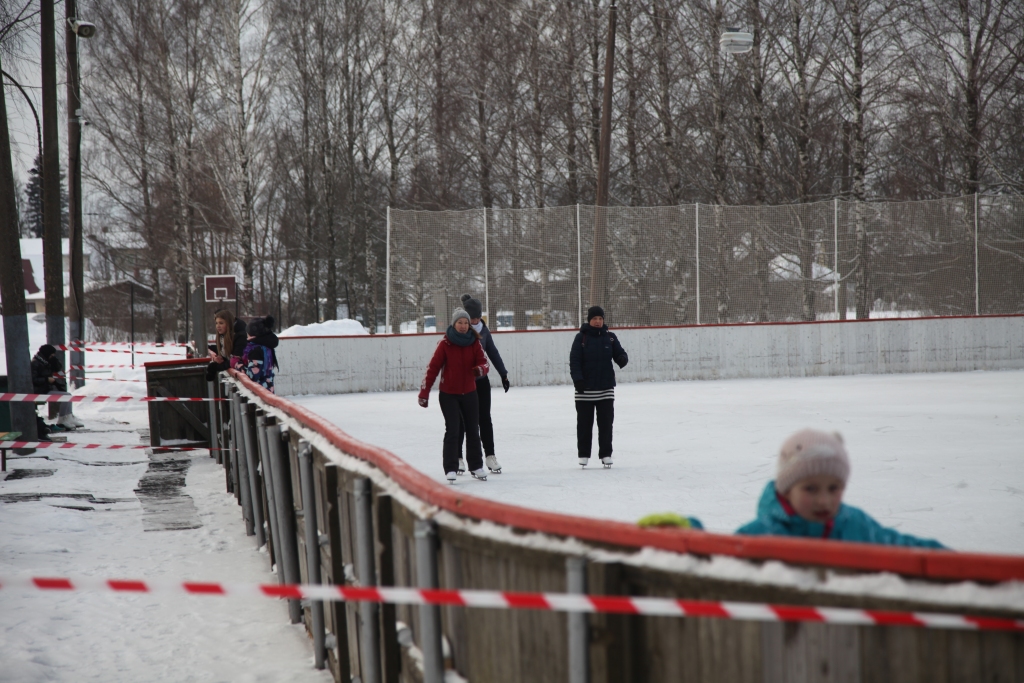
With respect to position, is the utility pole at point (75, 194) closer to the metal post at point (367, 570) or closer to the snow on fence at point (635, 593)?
the metal post at point (367, 570)

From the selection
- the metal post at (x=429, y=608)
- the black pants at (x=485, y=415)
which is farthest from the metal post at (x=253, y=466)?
the metal post at (x=429, y=608)

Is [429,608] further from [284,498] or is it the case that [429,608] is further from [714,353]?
[714,353]

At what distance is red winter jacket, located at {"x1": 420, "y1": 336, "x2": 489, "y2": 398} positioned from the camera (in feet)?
28.1

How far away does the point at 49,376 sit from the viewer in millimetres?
13859

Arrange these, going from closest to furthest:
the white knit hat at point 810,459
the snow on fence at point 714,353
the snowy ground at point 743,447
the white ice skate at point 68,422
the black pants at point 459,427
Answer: the white knit hat at point 810,459
the snowy ground at point 743,447
the black pants at point 459,427
the white ice skate at point 68,422
the snow on fence at point 714,353

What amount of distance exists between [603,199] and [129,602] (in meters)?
15.9

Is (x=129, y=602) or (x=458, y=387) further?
(x=458, y=387)

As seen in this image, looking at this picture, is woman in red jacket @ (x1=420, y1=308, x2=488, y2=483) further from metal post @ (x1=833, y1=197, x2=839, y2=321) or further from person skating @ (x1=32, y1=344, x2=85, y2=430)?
metal post @ (x1=833, y1=197, x2=839, y2=321)

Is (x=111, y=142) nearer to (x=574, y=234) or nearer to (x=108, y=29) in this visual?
(x=108, y=29)

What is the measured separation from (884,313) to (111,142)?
26.2 metres

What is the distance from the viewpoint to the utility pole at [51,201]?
600 inches

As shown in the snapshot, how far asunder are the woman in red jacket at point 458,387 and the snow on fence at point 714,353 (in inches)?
414

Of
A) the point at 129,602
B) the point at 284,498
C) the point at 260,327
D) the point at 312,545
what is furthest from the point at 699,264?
the point at 312,545

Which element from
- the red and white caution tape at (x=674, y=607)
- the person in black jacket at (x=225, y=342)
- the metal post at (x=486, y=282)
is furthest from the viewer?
the metal post at (x=486, y=282)
